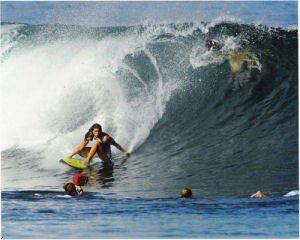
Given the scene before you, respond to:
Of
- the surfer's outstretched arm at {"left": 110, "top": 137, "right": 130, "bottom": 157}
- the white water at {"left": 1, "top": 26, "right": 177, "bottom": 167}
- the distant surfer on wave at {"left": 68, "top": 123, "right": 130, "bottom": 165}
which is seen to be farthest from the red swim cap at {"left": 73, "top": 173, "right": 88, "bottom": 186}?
the white water at {"left": 1, "top": 26, "right": 177, "bottom": 167}

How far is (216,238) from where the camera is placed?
893 centimetres

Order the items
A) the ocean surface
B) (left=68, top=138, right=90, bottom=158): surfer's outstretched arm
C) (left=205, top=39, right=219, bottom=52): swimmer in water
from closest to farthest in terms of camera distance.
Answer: the ocean surface, (left=68, top=138, right=90, bottom=158): surfer's outstretched arm, (left=205, top=39, right=219, bottom=52): swimmer in water

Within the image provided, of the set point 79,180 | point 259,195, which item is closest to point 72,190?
point 79,180

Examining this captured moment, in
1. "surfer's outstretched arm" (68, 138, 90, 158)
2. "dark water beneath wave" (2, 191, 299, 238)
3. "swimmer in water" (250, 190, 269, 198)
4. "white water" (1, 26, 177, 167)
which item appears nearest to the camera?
"dark water beneath wave" (2, 191, 299, 238)

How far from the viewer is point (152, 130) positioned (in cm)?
1433

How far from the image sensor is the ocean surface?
32.1 ft

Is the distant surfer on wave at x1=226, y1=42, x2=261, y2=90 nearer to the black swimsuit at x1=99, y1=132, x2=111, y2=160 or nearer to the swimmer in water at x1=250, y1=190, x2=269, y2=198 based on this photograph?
the black swimsuit at x1=99, y1=132, x2=111, y2=160

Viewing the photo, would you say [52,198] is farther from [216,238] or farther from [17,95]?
[17,95]

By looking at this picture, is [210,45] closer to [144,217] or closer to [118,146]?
[118,146]

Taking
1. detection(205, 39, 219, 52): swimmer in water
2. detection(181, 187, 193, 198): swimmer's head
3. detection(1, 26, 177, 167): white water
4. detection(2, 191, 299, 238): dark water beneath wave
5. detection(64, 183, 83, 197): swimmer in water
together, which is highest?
detection(205, 39, 219, 52): swimmer in water

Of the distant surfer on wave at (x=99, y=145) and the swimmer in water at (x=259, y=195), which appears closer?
A: the swimmer in water at (x=259, y=195)

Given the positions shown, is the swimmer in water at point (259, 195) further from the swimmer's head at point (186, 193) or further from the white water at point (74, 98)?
the white water at point (74, 98)

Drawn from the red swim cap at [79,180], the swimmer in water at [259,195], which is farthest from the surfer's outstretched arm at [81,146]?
the swimmer in water at [259,195]

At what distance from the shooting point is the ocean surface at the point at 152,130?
9.80 m
